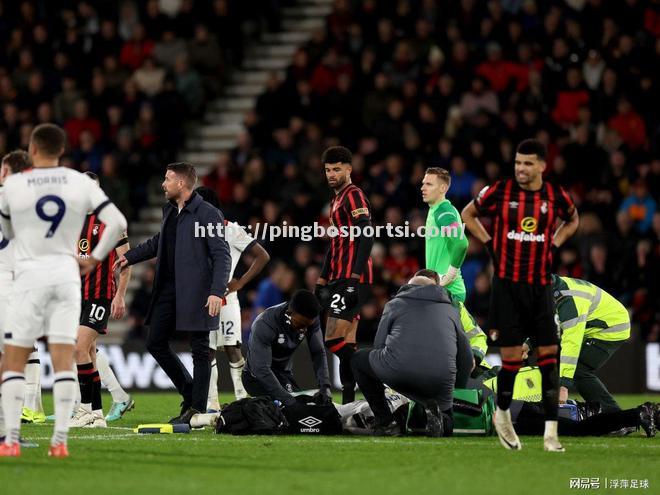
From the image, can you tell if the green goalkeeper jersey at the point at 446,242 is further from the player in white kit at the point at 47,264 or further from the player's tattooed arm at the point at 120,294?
the player in white kit at the point at 47,264

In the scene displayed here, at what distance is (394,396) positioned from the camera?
11391mm

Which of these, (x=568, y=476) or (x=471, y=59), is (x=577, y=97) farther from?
(x=568, y=476)

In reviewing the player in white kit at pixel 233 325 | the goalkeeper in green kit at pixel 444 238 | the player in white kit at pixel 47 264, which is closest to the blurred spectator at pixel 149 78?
the player in white kit at pixel 233 325

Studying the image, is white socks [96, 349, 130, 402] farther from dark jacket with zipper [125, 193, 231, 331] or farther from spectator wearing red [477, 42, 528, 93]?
spectator wearing red [477, 42, 528, 93]

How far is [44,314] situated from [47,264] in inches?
13.2

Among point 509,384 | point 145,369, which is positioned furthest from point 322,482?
point 145,369

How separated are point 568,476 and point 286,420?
10.8 feet

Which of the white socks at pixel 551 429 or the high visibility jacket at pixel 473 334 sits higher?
the high visibility jacket at pixel 473 334

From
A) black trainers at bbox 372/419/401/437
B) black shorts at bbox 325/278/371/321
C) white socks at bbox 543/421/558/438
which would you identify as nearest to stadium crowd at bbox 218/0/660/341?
black shorts at bbox 325/278/371/321

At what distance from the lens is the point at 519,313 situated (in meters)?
9.84

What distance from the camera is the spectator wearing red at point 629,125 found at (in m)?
18.5

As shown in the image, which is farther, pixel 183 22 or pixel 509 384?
pixel 183 22

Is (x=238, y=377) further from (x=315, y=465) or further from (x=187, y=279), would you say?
(x=315, y=465)

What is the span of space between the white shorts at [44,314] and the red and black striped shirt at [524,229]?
3.14 m
